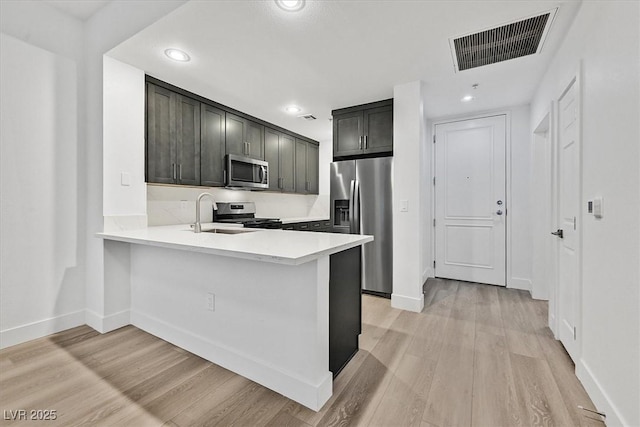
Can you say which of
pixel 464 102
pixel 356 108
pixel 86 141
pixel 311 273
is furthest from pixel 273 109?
pixel 311 273

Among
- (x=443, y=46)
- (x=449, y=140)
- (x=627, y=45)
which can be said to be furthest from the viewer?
(x=449, y=140)

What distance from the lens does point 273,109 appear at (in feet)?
12.0

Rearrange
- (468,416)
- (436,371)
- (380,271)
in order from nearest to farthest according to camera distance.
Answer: (468,416)
(436,371)
(380,271)

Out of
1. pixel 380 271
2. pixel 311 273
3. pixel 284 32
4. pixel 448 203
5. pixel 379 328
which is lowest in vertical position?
pixel 379 328

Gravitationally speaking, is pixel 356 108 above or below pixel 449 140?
above

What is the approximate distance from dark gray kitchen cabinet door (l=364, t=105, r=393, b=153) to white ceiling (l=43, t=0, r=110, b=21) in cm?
272

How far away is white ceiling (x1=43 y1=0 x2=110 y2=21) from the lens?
7.54ft

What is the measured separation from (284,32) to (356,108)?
1.71 metres

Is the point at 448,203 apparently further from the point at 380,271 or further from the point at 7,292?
the point at 7,292

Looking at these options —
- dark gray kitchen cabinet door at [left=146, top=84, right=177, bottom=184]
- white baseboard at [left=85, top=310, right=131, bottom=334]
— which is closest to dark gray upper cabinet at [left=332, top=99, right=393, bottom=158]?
dark gray kitchen cabinet door at [left=146, top=84, right=177, bottom=184]

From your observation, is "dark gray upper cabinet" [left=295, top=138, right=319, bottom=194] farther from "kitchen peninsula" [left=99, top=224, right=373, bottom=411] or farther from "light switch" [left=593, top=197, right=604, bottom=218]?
"light switch" [left=593, top=197, right=604, bottom=218]

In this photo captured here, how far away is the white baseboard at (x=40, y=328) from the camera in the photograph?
214 cm

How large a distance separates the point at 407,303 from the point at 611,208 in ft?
6.39

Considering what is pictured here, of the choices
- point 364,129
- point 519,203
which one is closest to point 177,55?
point 364,129
